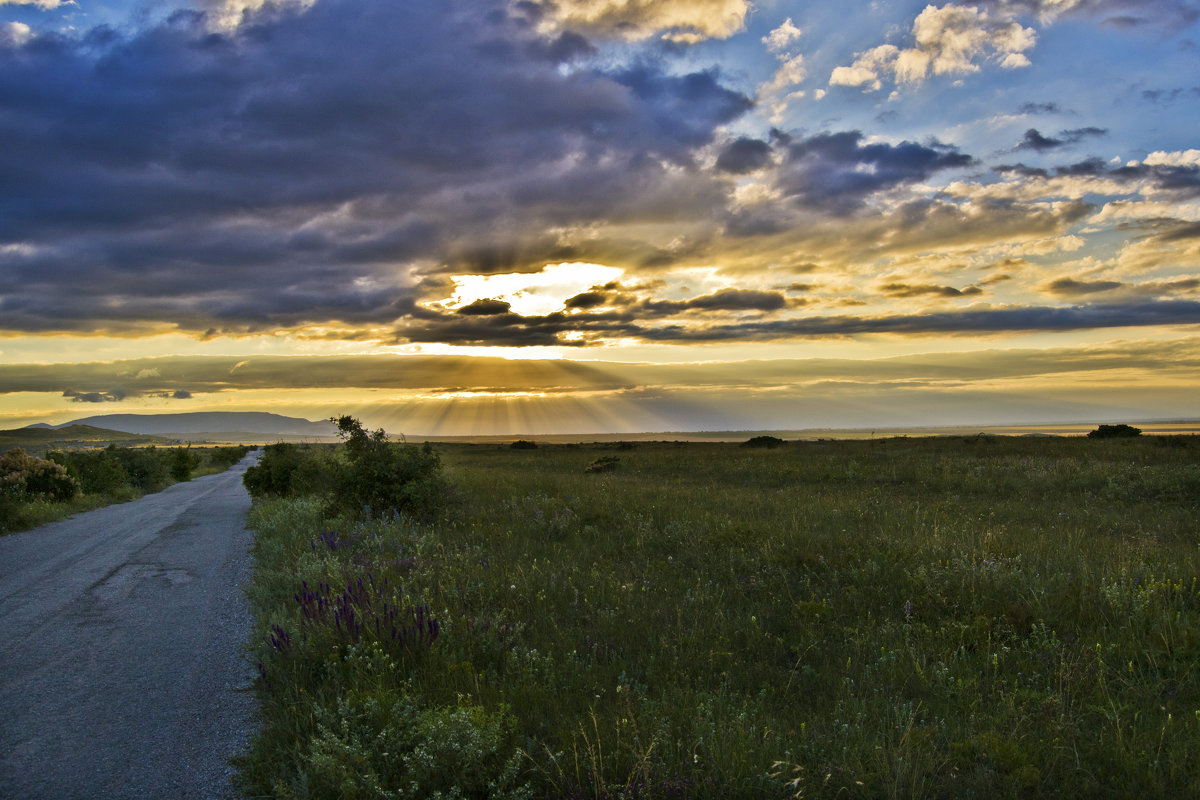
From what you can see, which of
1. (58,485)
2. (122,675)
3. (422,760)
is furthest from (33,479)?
(422,760)

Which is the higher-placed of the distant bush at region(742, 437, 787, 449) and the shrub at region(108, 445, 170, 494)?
the distant bush at region(742, 437, 787, 449)

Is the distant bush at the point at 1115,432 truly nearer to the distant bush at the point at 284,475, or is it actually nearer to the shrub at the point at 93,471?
the distant bush at the point at 284,475

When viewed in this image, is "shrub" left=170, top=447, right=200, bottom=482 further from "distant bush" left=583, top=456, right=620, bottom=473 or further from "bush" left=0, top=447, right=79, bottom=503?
"distant bush" left=583, top=456, right=620, bottom=473

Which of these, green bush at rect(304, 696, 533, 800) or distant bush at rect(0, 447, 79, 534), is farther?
distant bush at rect(0, 447, 79, 534)

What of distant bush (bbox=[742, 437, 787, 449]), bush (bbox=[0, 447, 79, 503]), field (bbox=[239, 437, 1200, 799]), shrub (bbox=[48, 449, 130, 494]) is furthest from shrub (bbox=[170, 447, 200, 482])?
field (bbox=[239, 437, 1200, 799])

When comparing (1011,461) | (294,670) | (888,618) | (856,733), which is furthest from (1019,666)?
(1011,461)

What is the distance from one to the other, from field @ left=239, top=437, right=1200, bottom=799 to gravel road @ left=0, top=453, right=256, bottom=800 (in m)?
0.43

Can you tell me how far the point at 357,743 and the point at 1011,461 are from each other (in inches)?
1098

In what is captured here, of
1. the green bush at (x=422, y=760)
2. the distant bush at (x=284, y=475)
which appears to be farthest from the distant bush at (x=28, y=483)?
the green bush at (x=422, y=760)

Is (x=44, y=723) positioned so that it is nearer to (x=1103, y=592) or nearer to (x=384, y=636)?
(x=384, y=636)

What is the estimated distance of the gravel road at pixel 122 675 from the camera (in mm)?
4289

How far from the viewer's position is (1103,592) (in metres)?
6.45

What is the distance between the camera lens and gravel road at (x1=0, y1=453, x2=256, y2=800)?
169 inches

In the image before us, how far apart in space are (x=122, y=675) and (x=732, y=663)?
19.2 feet
